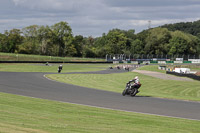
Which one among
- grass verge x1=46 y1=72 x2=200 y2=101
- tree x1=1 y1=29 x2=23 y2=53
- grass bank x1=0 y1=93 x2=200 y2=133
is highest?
tree x1=1 y1=29 x2=23 y2=53

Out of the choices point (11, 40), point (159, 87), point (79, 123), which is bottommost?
point (159, 87)

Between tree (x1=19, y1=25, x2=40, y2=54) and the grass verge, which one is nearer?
the grass verge

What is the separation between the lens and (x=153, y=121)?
11.8 metres

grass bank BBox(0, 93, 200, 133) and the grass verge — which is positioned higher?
grass bank BBox(0, 93, 200, 133)

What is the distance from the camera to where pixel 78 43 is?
439ft

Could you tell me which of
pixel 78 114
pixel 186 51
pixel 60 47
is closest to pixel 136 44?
pixel 186 51

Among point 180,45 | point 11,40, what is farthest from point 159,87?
point 180,45

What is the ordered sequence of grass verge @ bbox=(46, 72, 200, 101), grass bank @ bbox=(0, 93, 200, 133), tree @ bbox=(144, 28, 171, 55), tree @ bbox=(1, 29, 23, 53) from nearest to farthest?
grass bank @ bbox=(0, 93, 200, 133), grass verge @ bbox=(46, 72, 200, 101), tree @ bbox=(1, 29, 23, 53), tree @ bbox=(144, 28, 171, 55)

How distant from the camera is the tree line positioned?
399 ft

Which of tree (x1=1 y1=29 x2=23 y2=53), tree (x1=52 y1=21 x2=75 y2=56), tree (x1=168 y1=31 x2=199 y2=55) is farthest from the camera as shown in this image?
tree (x1=168 y1=31 x2=199 y2=55)

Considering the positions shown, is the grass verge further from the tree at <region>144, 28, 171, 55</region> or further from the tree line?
the tree at <region>144, 28, 171, 55</region>

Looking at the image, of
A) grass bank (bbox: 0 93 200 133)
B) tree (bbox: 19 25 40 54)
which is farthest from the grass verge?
tree (bbox: 19 25 40 54)

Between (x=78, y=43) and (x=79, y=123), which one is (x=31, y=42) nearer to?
(x=78, y=43)

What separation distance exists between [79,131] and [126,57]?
105 meters
